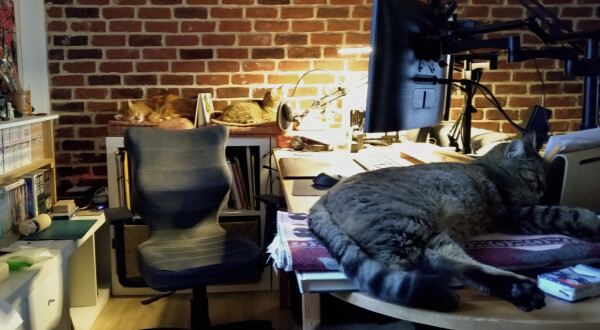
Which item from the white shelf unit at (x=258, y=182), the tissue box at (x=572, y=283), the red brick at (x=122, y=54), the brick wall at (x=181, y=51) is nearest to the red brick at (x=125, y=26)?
the brick wall at (x=181, y=51)

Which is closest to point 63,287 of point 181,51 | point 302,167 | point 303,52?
point 302,167

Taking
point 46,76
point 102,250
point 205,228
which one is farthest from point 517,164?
point 46,76

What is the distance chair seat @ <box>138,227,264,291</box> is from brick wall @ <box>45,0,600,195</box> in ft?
3.56

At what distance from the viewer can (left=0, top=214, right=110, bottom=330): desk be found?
2.00m

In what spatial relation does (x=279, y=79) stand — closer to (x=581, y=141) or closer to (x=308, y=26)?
(x=308, y=26)

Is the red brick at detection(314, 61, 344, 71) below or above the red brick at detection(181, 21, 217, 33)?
below

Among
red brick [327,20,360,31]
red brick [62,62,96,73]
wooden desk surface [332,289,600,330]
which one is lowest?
wooden desk surface [332,289,600,330]

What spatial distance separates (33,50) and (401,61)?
2445 mm

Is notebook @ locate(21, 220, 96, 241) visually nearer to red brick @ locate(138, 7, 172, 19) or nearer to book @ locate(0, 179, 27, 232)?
book @ locate(0, 179, 27, 232)

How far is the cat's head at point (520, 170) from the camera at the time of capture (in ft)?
4.85

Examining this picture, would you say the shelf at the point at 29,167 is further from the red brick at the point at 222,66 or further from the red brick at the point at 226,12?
the red brick at the point at 226,12

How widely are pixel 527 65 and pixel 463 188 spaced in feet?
7.62

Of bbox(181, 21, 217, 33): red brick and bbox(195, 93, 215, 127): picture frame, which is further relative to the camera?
bbox(181, 21, 217, 33): red brick

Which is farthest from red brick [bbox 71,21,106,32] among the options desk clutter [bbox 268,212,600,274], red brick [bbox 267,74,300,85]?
desk clutter [bbox 268,212,600,274]
